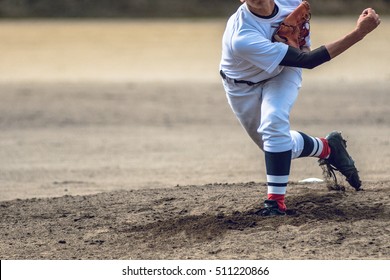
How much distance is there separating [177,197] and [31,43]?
77.6 feet

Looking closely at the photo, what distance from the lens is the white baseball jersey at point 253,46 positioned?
6.26m

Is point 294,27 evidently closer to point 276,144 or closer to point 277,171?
point 276,144

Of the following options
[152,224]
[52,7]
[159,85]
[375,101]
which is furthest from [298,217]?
[52,7]

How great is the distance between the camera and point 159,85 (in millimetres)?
20719

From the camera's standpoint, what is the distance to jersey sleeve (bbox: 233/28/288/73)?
246 inches

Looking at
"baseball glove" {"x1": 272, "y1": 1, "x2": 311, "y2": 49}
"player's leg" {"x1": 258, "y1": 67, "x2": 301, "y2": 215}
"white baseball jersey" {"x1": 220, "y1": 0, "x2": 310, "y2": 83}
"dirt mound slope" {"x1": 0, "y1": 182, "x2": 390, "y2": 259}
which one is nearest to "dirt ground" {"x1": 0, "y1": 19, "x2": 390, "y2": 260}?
"dirt mound slope" {"x1": 0, "y1": 182, "x2": 390, "y2": 259}

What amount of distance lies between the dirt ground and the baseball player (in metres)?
0.38

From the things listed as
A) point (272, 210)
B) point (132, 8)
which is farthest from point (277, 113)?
point (132, 8)

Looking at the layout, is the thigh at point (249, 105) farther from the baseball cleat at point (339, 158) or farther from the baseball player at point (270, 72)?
the baseball cleat at point (339, 158)

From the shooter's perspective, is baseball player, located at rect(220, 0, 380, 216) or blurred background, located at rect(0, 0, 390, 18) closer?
baseball player, located at rect(220, 0, 380, 216)

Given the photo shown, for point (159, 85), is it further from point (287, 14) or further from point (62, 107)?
point (287, 14)

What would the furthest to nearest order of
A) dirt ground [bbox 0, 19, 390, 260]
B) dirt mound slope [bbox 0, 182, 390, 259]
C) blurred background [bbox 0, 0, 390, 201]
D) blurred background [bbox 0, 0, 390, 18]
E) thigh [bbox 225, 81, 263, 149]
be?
blurred background [bbox 0, 0, 390, 18] < blurred background [bbox 0, 0, 390, 201] < thigh [bbox 225, 81, 263, 149] < dirt ground [bbox 0, 19, 390, 260] < dirt mound slope [bbox 0, 182, 390, 259]

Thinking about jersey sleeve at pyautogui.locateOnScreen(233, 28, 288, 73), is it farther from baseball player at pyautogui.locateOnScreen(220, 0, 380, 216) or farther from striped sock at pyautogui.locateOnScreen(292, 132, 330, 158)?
striped sock at pyautogui.locateOnScreen(292, 132, 330, 158)

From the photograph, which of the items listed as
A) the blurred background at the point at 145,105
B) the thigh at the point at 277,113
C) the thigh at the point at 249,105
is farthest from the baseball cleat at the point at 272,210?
the blurred background at the point at 145,105
